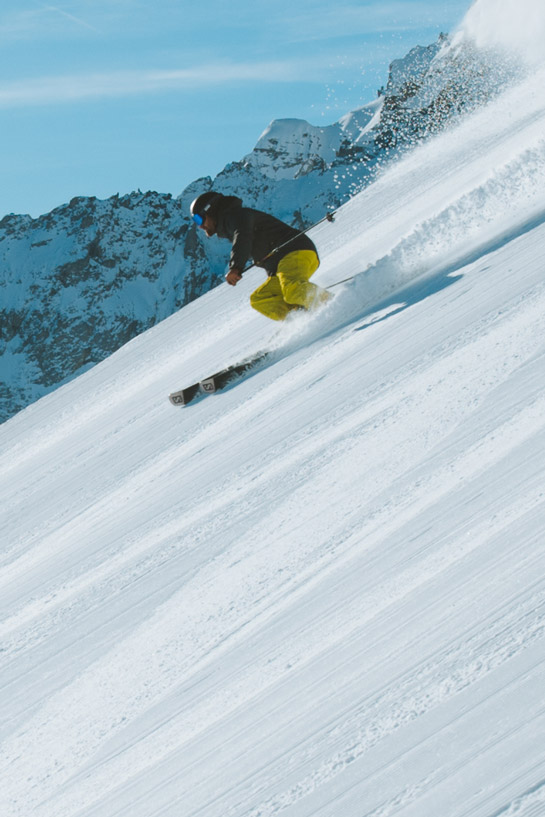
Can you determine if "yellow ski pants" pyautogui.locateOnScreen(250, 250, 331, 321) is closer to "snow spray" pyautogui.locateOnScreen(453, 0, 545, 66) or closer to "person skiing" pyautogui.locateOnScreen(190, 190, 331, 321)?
"person skiing" pyautogui.locateOnScreen(190, 190, 331, 321)

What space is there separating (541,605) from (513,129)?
854 cm

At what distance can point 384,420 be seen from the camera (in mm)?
3783

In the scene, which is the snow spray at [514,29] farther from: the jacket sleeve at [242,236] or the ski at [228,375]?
the ski at [228,375]

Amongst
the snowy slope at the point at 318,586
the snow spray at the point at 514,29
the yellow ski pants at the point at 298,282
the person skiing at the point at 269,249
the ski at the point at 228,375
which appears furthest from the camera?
the snow spray at the point at 514,29

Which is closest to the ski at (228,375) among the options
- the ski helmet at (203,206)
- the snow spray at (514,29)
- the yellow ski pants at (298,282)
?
the yellow ski pants at (298,282)

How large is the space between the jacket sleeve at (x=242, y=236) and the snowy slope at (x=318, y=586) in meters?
0.66

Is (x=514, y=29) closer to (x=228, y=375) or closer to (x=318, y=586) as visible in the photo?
(x=228, y=375)

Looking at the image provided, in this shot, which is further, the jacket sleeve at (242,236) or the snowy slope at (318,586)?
the jacket sleeve at (242,236)

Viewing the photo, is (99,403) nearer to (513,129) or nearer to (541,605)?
(513,129)

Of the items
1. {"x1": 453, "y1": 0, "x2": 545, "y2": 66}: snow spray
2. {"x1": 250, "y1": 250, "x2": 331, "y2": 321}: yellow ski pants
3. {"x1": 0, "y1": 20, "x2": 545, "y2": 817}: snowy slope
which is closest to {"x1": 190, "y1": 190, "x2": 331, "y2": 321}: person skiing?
{"x1": 250, "y1": 250, "x2": 331, "y2": 321}: yellow ski pants

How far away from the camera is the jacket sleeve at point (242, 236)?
5.99 metres

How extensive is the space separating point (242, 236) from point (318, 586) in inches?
146

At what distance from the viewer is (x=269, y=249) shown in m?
6.25

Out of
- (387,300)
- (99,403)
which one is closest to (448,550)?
(387,300)
